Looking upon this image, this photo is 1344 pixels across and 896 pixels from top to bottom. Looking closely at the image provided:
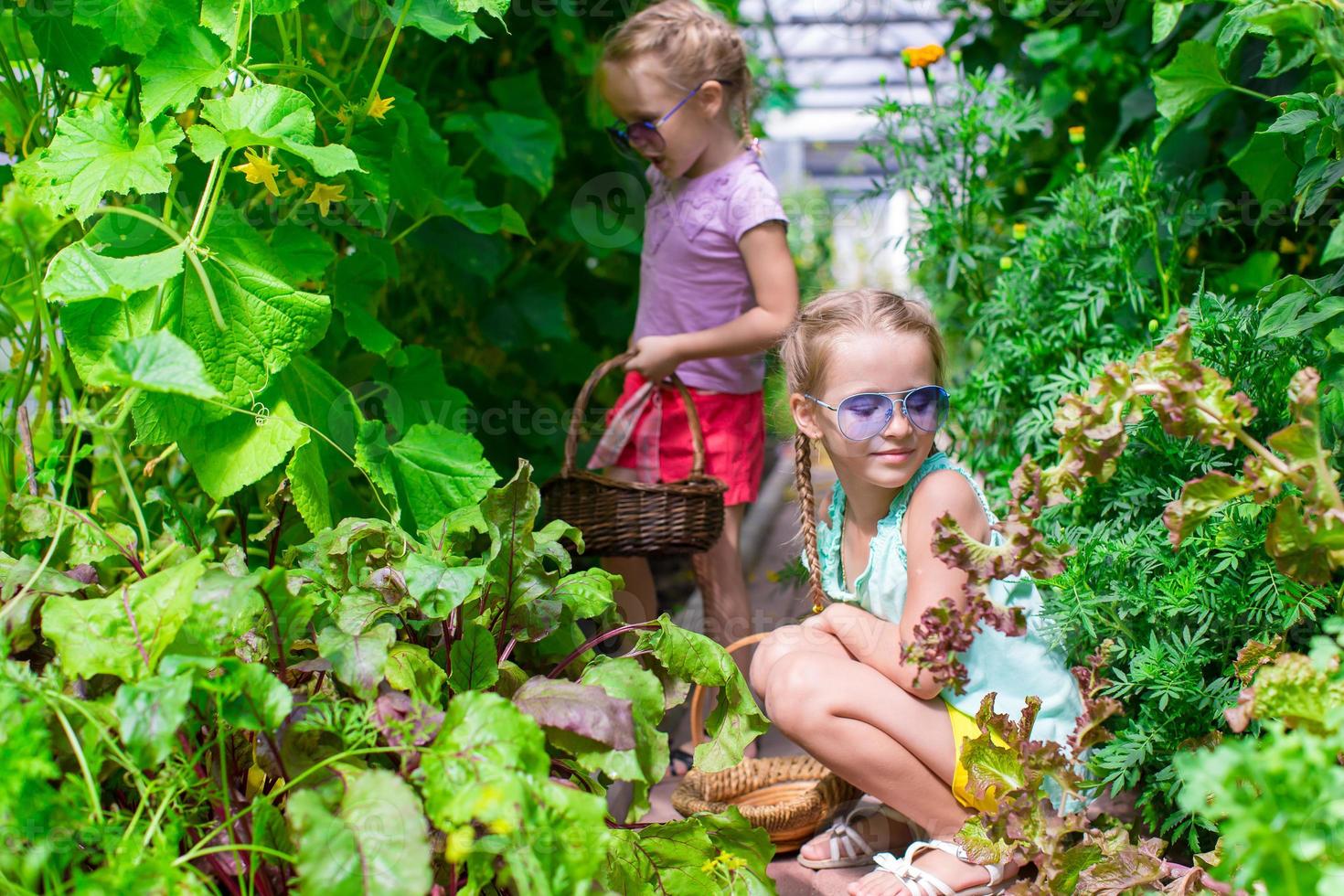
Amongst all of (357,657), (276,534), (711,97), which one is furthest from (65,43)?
(711,97)

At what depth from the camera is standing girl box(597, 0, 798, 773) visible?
7.89 ft

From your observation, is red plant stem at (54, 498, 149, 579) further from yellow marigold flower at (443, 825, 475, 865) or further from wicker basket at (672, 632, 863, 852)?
wicker basket at (672, 632, 863, 852)

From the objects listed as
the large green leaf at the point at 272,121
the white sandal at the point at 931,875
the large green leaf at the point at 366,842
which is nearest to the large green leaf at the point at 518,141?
the large green leaf at the point at 272,121

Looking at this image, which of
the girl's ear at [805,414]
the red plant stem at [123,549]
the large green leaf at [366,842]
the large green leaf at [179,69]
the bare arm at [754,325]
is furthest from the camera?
the bare arm at [754,325]

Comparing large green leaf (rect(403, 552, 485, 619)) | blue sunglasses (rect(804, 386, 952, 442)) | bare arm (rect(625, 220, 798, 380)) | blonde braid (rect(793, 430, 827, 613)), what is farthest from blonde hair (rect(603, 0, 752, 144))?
large green leaf (rect(403, 552, 485, 619))

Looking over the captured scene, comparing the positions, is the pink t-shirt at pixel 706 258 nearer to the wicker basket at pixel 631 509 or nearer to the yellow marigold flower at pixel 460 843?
the wicker basket at pixel 631 509

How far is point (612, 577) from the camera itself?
65.6 inches

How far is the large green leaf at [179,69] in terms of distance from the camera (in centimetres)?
162

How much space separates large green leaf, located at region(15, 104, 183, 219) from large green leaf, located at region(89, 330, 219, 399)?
41 centimetres

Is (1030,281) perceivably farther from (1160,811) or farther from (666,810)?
(666,810)

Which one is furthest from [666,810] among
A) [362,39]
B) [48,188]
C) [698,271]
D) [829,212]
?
[829,212]

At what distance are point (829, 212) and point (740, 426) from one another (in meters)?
2.70

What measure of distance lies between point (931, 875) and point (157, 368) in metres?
1.24

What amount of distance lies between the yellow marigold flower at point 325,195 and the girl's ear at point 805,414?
0.82 m
